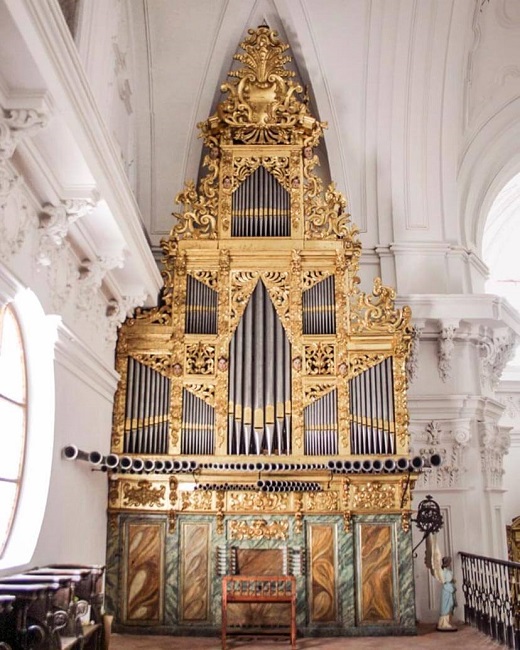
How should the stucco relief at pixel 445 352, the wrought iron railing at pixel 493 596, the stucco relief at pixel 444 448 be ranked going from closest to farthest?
the wrought iron railing at pixel 493 596, the stucco relief at pixel 444 448, the stucco relief at pixel 445 352

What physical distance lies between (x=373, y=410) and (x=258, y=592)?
258cm

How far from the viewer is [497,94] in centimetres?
1270

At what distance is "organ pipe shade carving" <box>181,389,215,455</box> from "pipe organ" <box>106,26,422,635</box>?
2 cm

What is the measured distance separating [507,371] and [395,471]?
9390 millimetres

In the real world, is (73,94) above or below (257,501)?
above

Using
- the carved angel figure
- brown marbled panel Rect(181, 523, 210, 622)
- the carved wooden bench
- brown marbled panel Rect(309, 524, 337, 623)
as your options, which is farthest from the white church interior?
the carved wooden bench

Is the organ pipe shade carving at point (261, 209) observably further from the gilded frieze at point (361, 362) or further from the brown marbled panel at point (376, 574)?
the brown marbled panel at point (376, 574)

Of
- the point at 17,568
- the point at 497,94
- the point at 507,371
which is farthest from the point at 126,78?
the point at 507,371

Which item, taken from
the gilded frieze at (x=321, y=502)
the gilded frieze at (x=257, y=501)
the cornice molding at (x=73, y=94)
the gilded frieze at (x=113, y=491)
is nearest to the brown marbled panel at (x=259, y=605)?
Answer: the gilded frieze at (x=257, y=501)

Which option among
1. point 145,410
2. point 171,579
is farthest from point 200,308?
Result: point 171,579

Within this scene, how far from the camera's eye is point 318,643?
8.53m

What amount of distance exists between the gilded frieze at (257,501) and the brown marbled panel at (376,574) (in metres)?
1.01

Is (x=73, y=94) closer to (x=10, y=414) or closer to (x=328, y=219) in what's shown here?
(x=10, y=414)

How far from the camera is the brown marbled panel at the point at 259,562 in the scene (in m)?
9.10
